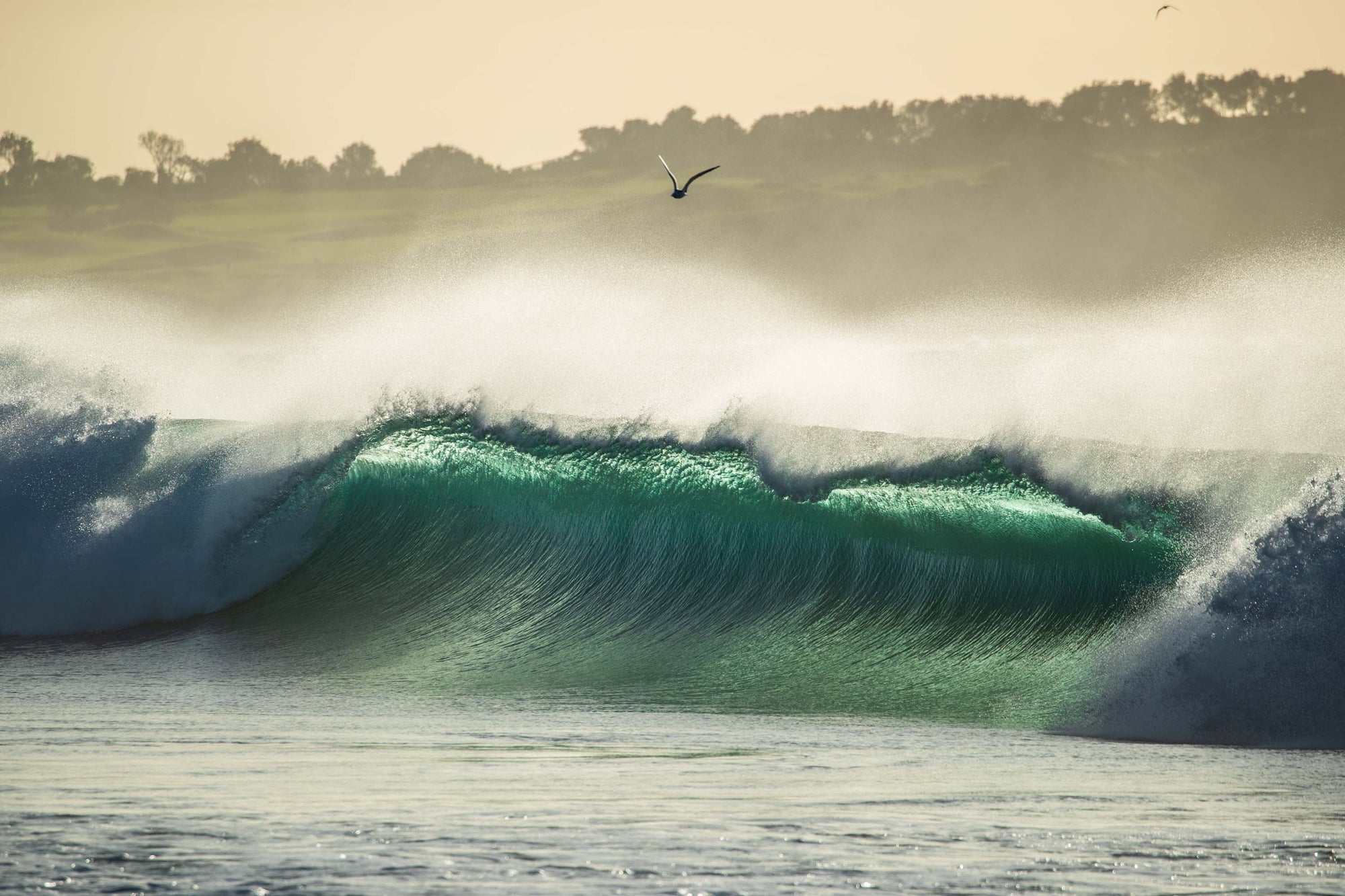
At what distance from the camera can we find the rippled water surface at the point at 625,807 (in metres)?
4.78

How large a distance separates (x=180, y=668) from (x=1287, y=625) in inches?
278

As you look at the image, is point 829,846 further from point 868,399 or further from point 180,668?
point 868,399

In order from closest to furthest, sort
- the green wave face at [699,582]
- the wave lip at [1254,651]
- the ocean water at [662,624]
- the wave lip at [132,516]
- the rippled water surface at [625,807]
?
the rippled water surface at [625,807] < the ocean water at [662,624] < the wave lip at [1254,651] < the green wave face at [699,582] < the wave lip at [132,516]

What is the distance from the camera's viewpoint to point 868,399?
1862cm

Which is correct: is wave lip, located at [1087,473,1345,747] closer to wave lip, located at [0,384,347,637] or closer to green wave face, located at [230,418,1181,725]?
green wave face, located at [230,418,1181,725]

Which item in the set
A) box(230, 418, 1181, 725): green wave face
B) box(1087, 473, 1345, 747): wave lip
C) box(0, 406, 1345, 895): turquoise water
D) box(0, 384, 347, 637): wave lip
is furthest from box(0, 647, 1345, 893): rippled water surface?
box(0, 384, 347, 637): wave lip

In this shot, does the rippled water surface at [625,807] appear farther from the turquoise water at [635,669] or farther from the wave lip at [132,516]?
the wave lip at [132,516]

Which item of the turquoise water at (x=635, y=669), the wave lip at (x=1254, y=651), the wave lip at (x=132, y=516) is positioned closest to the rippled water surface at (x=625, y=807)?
the turquoise water at (x=635, y=669)

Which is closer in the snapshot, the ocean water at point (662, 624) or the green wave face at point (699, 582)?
the ocean water at point (662, 624)

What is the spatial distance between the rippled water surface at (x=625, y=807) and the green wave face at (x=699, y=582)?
154cm

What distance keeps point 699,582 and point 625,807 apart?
6736 millimetres

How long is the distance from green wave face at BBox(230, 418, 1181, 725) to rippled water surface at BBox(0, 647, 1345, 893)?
154 centimetres

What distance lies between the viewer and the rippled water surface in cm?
478

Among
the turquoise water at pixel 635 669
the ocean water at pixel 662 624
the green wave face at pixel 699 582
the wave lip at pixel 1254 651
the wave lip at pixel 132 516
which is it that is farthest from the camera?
the wave lip at pixel 132 516
